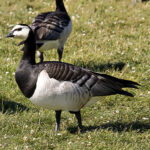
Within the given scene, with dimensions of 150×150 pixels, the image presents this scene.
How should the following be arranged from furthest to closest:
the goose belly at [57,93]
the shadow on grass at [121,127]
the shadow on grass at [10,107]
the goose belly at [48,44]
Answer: the goose belly at [48,44] → the shadow on grass at [10,107] → the shadow on grass at [121,127] → the goose belly at [57,93]

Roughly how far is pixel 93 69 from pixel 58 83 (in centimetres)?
365

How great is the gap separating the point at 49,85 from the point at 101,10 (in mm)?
8804

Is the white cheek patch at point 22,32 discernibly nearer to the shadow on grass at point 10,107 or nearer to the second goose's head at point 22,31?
the second goose's head at point 22,31

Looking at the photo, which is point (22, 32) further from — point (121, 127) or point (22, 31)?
point (121, 127)

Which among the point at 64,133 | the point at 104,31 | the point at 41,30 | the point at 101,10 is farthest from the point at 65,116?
the point at 101,10

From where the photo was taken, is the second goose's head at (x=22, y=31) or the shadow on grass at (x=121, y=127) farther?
the shadow on grass at (x=121, y=127)

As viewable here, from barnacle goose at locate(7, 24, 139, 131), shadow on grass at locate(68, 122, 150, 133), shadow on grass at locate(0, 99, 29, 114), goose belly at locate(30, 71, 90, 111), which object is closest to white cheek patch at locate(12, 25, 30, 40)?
barnacle goose at locate(7, 24, 139, 131)

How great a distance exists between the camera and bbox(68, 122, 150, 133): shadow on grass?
21.5 feet

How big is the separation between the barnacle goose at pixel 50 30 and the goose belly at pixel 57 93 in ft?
10.7

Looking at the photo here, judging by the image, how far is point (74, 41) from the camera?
37.8 ft

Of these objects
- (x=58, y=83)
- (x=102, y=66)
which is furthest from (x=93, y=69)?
(x=58, y=83)

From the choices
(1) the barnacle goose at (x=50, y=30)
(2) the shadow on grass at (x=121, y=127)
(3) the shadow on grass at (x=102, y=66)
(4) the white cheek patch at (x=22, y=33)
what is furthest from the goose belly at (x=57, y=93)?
(3) the shadow on grass at (x=102, y=66)

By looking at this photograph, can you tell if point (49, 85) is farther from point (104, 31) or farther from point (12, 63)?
point (104, 31)

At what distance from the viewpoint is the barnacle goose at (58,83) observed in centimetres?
594
